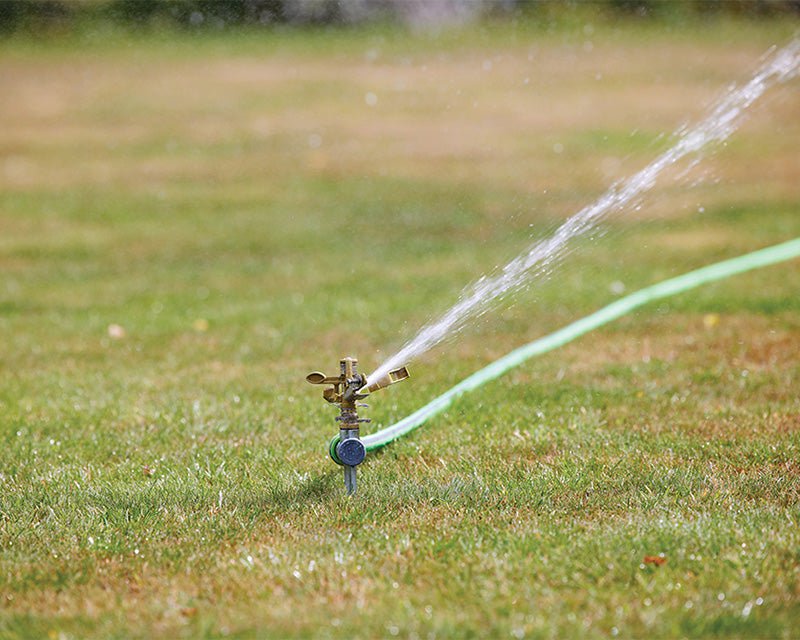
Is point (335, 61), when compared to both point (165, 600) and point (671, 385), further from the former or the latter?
point (165, 600)

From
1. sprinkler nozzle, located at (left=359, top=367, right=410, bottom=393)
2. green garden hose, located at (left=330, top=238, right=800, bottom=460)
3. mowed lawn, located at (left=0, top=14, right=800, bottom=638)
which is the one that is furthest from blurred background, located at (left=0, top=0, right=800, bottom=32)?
sprinkler nozzle, located at (left=359, top=367, right=410, bottom=393)

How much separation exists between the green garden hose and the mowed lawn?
0.08m

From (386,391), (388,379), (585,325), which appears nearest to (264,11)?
(585,325)

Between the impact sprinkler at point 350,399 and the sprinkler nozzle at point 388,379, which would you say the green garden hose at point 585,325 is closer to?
the impact sprinkler at point 350,399

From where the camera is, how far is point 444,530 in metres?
3.53

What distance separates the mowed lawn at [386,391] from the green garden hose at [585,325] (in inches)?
3.3

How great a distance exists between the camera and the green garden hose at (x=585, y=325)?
4.52 meters

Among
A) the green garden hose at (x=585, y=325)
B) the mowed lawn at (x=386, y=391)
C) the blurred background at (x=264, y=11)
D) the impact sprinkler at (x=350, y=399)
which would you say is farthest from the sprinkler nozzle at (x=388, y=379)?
the blurred background at (x=264, y=11)

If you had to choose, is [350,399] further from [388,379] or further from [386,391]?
[386,391]

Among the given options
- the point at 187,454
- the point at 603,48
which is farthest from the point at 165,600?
the point at 603,48

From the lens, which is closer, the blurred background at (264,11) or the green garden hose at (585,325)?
the green garden hose at (585,325)

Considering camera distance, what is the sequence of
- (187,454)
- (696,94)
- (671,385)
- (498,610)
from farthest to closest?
(696,94) → (671,385) → (187,454) → (498,610)

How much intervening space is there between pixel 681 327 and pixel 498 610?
348 cm

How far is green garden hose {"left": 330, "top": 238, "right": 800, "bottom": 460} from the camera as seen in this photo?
452 centimetres
